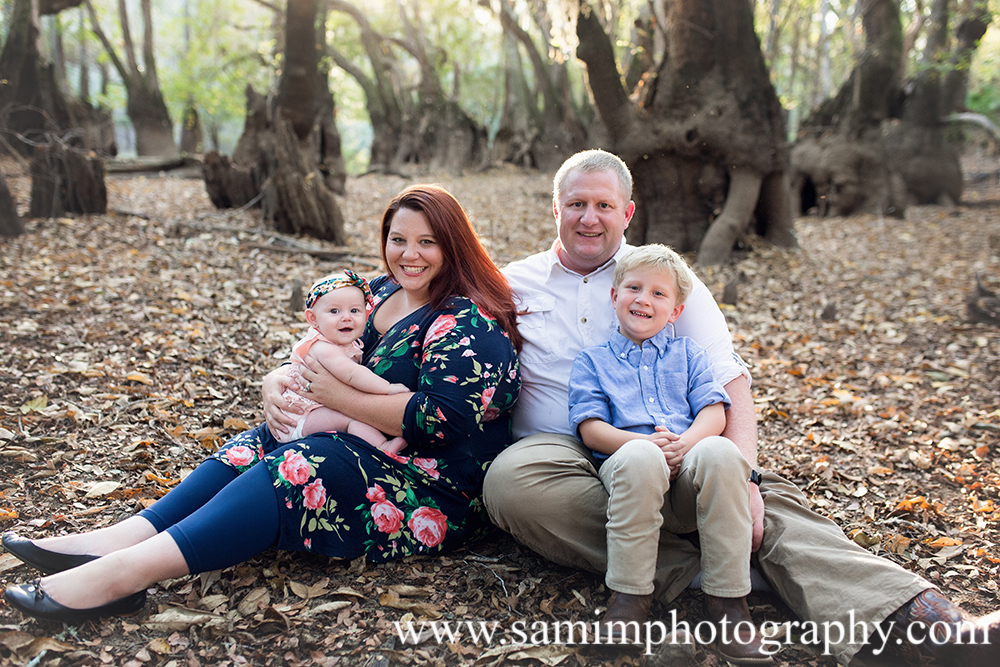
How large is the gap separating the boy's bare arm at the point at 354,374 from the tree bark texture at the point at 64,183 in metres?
6.82

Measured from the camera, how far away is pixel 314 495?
242 cm

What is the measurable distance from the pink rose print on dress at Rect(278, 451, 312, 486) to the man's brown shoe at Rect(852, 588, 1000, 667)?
1.97m

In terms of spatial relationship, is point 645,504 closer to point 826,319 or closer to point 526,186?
point 826,319

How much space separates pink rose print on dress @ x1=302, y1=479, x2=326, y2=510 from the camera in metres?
2.41

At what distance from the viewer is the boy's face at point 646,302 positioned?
2.57 m

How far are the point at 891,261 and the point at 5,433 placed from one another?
9099 millimetres

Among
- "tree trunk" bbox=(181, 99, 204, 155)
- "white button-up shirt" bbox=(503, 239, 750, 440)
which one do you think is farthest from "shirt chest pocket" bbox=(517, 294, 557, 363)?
"tree trunk" bbox=(181, 99, 204, 155)

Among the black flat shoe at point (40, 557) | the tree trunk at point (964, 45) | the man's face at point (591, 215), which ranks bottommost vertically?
the black flat shoe at point (40, 557)

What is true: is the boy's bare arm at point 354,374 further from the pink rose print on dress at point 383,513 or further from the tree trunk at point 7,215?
the tree trunk at point 7,215

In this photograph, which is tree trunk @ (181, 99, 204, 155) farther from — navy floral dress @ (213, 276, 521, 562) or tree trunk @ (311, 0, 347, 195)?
navy floral dress @ (213, 276, 521, 562)

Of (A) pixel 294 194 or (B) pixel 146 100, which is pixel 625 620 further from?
(B) pixel 146 100

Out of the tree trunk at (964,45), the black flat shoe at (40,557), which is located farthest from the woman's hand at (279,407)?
the tree trunk at (964,45)

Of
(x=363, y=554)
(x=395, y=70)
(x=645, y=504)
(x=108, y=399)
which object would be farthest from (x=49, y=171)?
(x=395, y=70)

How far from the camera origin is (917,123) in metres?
12.5
